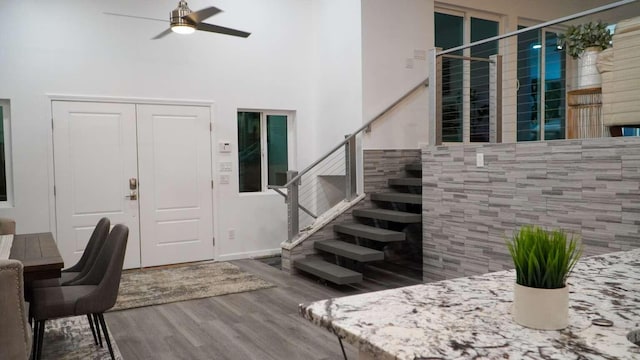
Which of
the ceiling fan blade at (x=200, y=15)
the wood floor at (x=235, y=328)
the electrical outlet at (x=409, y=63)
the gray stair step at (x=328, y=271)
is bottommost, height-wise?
the wood floor at (x=235, y=328)

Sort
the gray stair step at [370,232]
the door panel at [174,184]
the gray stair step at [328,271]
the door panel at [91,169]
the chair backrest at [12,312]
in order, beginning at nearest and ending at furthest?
the chair backrest at [12,312] → the gray stair step at [328,271] → the gray stair step at [370,232] → the door panel at [91,169] → the door panel at [174,184]

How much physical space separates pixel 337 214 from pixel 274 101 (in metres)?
1.94

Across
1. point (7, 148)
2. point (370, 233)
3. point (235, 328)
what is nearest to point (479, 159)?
point (370, 233)

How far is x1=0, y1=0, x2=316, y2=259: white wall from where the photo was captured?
5484 millimetres

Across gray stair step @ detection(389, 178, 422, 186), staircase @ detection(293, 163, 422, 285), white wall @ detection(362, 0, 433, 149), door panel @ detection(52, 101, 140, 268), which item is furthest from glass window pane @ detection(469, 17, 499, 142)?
door panel @ detection(52, 101, 140, 268)

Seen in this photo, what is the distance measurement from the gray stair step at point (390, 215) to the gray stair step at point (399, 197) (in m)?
0.15

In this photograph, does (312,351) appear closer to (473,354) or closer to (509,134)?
(473,354)

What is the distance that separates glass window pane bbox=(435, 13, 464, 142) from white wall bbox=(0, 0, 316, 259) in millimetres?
1867

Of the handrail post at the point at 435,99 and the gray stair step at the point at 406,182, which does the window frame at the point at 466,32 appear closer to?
the gray stair step at the point at 406,182

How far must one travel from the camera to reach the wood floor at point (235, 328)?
3557mm

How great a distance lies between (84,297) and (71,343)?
0.85 metres

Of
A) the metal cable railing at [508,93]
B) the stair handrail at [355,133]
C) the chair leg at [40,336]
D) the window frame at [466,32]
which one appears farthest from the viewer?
the window frame at [466,32]

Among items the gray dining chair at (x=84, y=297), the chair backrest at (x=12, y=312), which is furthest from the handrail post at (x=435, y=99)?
the chair backrest at (x=12, y=312)

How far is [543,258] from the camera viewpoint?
3.56 feet
